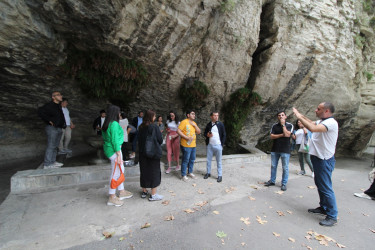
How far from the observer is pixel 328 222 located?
3301mm

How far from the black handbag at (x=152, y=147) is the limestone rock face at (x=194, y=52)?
11.2ft

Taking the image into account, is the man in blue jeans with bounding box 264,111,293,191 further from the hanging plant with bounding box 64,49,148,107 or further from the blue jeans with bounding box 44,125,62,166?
the blue jeans with bounding box 44,125,62,166

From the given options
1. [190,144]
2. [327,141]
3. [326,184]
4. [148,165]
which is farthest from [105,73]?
[326,184]

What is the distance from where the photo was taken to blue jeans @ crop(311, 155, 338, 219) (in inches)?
131

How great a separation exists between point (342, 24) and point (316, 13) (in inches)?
73.8

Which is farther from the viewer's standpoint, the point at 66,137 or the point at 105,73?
the point at 66,137

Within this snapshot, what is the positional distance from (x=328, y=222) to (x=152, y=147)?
11.9 ft

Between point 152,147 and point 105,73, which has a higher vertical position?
point 105,73

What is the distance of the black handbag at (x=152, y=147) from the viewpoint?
3713mm

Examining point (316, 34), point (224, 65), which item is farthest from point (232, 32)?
point (316, 34)

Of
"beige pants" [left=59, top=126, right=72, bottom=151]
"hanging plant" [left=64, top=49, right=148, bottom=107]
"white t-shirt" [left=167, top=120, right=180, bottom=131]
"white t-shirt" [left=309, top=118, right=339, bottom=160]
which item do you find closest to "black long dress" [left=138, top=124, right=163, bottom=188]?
"white t-shirt" [left=167, top=120, right=180, bottom=131]

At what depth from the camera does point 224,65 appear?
805 centimetres

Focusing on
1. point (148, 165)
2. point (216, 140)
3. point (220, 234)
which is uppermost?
point (216, 140)

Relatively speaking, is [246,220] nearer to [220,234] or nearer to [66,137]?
[220,234]
